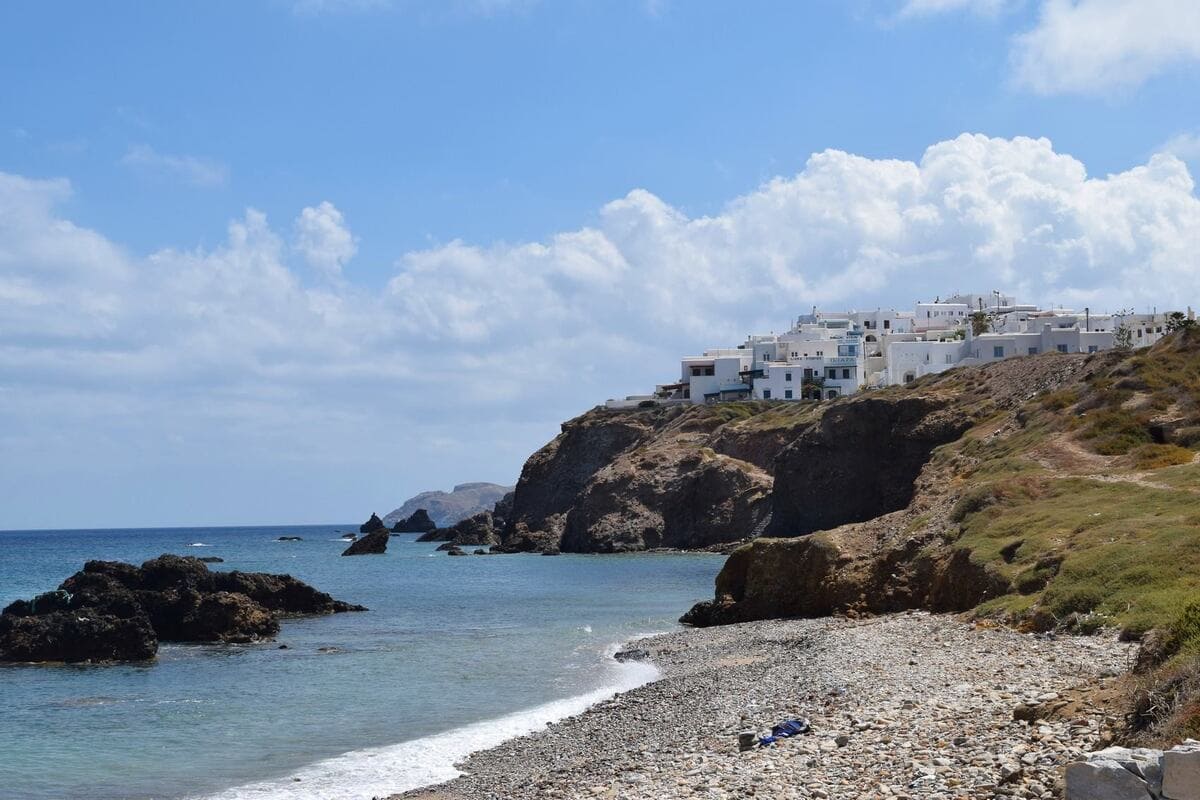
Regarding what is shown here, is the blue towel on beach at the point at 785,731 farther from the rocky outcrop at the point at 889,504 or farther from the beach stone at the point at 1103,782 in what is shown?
the rocky outcrop at the point at 889,504

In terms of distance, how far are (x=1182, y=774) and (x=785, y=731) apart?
10392 millimetres

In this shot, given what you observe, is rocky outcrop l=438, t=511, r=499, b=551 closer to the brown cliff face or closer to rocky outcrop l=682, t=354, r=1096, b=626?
the brown cliff face

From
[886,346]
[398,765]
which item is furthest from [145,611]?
[886,346]

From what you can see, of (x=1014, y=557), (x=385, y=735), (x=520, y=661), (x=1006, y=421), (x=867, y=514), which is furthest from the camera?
(x=867, y=514)

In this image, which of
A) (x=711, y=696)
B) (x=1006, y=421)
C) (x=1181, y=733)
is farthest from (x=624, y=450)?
(x=1181, y=733)

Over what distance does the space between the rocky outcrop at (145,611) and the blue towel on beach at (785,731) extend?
3302 centimetres

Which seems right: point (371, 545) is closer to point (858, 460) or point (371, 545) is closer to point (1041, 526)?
point (858, 460)

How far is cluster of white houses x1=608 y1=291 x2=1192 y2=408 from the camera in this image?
11356cm

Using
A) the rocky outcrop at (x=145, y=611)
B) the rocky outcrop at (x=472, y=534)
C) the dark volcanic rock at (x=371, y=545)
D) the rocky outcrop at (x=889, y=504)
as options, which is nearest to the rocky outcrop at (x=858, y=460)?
the rocky outcrop at (x=889, y=504)

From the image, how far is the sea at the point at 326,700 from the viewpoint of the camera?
24.2m

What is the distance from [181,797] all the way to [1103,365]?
6022 cm

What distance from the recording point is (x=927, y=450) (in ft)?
286

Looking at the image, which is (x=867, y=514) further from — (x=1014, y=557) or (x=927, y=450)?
(x=1014, y=557)

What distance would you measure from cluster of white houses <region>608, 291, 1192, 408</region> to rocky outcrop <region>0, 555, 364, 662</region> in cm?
6847
